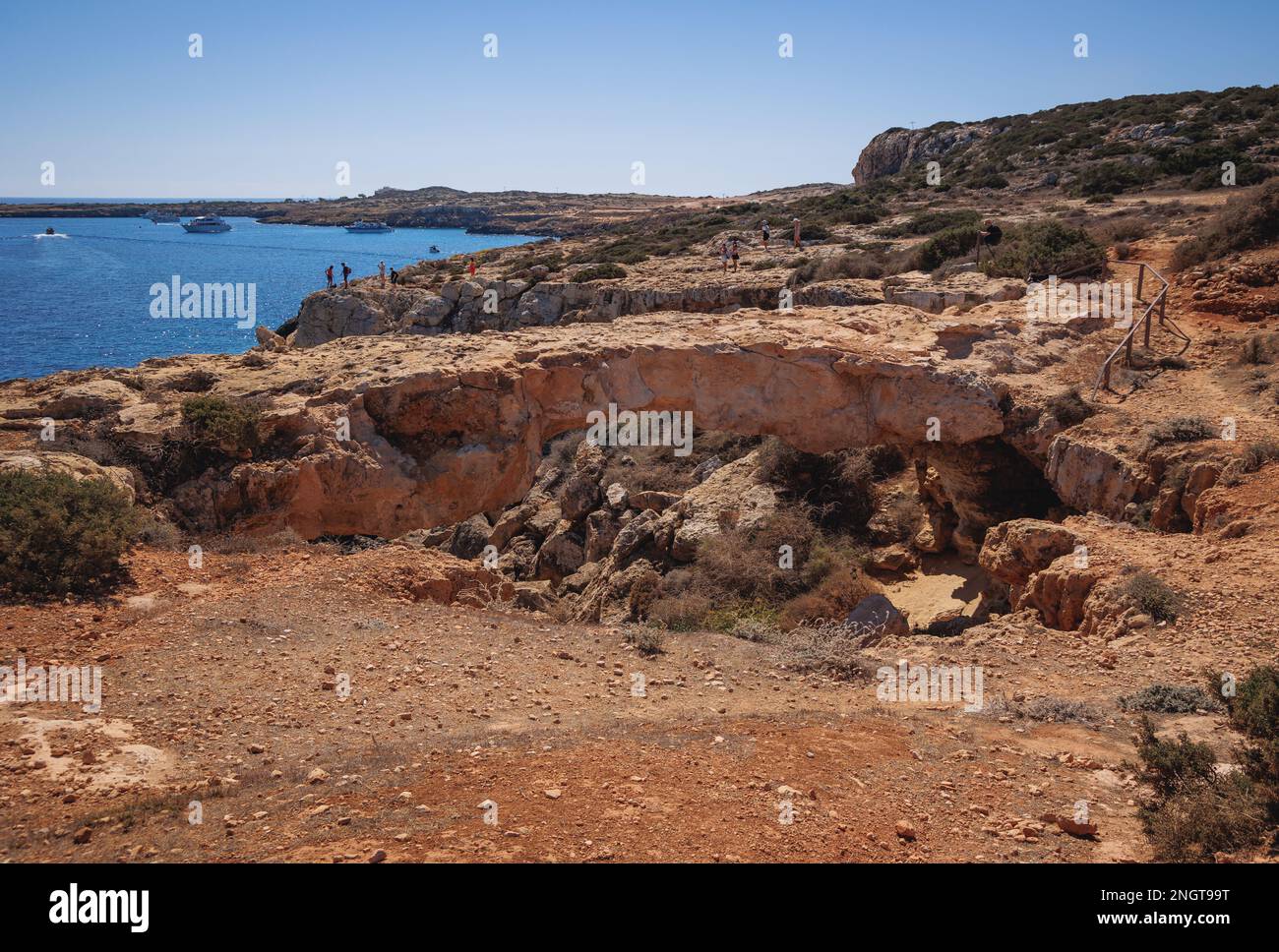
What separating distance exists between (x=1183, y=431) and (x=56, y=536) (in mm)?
13895

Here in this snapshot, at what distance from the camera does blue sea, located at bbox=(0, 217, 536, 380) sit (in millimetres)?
41156

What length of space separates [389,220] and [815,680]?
127 m

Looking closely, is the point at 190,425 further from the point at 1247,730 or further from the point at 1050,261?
the point at 1050,261

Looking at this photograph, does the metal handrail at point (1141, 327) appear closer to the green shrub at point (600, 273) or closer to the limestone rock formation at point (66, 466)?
the limestone rock formation at point (66, 466)

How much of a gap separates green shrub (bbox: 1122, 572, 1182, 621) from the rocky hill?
939 inches

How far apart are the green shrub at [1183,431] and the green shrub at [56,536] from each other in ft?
43.3

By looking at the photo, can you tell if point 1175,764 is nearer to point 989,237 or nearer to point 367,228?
point 989,237

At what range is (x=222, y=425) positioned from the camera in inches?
429

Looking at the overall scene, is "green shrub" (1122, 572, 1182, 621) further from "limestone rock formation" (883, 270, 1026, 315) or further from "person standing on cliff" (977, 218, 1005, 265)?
"person standing on cliff" (977, 218, 1005, 265)

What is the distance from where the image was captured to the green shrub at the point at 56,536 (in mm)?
8156

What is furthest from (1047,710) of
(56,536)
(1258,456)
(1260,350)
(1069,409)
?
(56,536)

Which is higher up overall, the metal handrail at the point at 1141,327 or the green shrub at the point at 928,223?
the green shrub at the point at 928,223

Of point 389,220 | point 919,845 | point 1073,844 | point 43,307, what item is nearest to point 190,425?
point 919,845

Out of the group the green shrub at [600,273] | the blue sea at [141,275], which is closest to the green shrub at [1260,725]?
the green shrub at [600,273]
